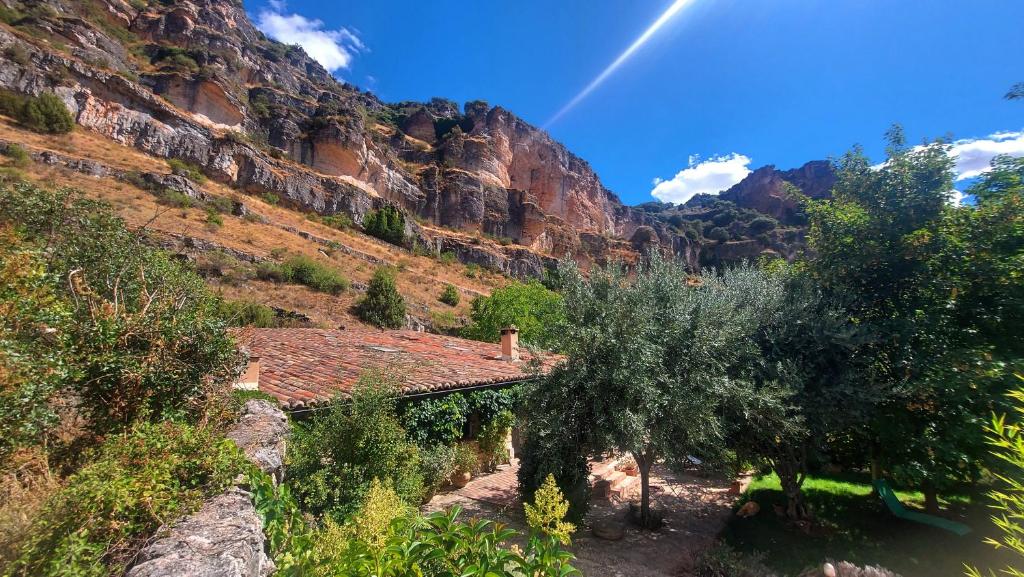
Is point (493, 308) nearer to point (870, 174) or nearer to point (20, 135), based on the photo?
point (870, 174)

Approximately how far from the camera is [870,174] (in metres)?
7.45

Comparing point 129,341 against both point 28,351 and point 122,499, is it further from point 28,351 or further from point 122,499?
point 122,499

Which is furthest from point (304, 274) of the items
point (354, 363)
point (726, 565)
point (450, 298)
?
point (726, 565)

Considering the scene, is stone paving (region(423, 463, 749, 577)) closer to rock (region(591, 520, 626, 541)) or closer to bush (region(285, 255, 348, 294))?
rock (region(591, 520, 626, 541))

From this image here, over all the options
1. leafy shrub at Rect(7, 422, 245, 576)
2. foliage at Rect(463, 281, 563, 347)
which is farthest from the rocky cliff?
leafy shrub at Rect(7, 422, 245, 576)

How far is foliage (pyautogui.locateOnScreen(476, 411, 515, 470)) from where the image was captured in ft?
33.7

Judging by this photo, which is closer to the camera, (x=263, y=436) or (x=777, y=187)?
(x=263, y=436)

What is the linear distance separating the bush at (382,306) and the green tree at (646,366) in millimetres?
18983

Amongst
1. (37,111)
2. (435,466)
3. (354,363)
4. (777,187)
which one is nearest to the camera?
(435,466)

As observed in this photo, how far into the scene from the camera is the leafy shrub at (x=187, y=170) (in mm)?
32750

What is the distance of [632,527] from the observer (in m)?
7.74

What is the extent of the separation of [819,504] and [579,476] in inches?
203

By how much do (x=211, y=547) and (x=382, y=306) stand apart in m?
23.2

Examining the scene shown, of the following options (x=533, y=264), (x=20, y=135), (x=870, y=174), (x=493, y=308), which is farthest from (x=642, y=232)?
(x=20, y=135)
